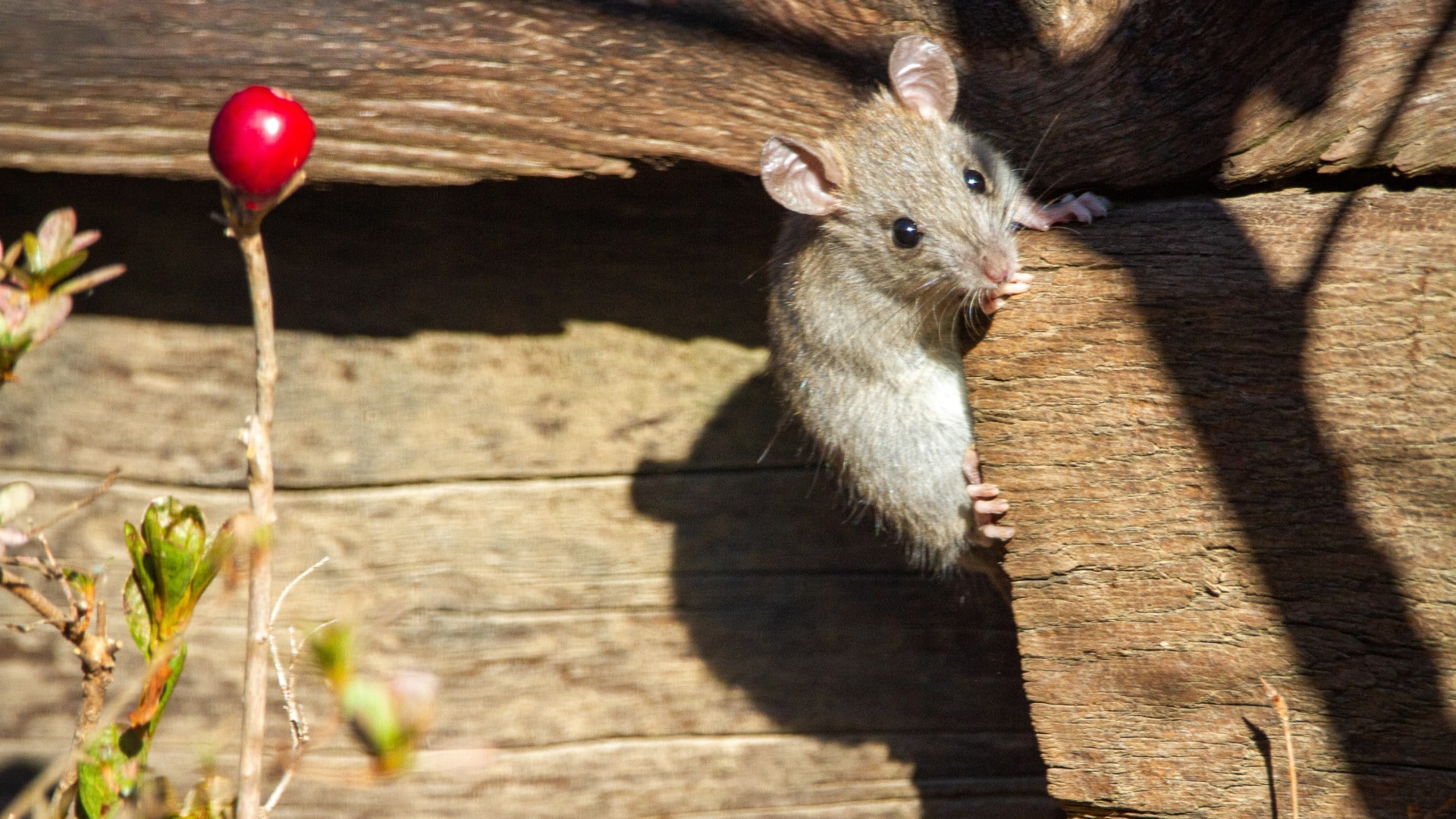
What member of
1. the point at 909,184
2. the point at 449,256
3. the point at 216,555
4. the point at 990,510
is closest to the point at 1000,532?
the point at 990,510

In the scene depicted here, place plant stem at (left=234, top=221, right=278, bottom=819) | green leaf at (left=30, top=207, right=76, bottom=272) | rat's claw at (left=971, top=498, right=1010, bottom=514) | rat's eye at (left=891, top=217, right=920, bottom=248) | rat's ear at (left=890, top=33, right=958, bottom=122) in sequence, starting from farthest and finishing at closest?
rat's eye at (left=891, top=217, right=920, bottom=248) < rat's ear at (left=890, top=33, right=958, bottom=122) < rat's claw at (left=971, top=498, right=1010, bottom=514) < green leaf at (left=30, top=207, right=76, bottom=272) < plant stem at (left=234, top=221, right=278, bottom=819)

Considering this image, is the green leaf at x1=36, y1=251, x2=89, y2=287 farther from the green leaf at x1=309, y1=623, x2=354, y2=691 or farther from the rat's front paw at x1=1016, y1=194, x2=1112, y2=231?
the rat's front paw at x1=1016, y1=194, x2=1112, y2=231

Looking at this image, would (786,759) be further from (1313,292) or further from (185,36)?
(185,36)

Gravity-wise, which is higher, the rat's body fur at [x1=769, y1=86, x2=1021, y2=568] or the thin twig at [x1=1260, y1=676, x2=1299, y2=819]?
the rat's body fur at [x1=769, y1=86, x2=1021, y2=568]

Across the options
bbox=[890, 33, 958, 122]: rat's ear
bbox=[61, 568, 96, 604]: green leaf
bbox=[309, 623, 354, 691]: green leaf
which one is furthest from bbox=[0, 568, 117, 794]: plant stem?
bbox=[890, 33, 958, 122]: rat's ear

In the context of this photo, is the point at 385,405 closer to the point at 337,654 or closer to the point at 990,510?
the point at 990,510

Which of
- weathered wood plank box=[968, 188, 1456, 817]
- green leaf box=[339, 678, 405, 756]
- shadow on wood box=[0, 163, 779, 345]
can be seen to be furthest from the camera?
shadow on wood box=[0, 163, 779, 345]
